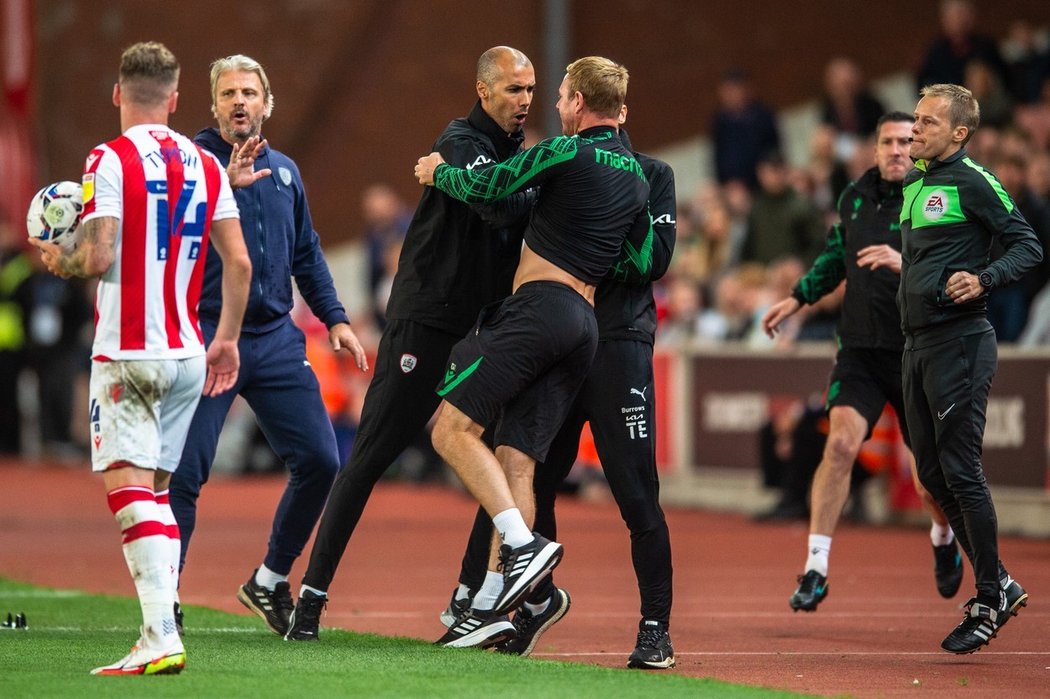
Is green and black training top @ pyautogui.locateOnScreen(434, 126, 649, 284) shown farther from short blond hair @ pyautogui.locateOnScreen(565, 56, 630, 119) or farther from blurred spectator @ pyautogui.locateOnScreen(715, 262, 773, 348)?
blurred spectator @ pyautogui.locateOnScreen(715, 262, 773, 348)

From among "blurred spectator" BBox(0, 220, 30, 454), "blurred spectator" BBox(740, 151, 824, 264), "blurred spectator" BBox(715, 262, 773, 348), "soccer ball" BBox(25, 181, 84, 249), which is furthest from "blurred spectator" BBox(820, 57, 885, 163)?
"soccer ball" BBox(25, 181, 84, 249)

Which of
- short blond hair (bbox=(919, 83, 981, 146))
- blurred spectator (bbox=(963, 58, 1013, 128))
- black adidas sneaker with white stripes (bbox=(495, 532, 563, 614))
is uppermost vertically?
blurred spectator (bbox=(963, 58, 1013, 128))

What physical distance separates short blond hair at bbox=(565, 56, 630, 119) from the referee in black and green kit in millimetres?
1432

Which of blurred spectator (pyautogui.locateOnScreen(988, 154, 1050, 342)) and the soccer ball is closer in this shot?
the soccer ball

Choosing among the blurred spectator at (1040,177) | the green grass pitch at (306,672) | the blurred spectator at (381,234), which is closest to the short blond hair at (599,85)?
the green grass pitch at (306,672)

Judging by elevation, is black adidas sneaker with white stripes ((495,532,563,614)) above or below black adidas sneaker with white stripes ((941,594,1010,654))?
above

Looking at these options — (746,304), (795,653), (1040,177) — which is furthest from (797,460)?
(795,653)

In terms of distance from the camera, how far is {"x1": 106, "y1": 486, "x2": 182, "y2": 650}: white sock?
657 centimetres

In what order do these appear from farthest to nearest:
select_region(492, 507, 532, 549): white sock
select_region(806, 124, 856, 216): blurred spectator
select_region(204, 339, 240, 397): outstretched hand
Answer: select_region(806, 124, 856, 216): blurred spectator, select_region(492, 507, 532, 549): white sock, select_region(204, 339, 240, 397): outstretched hand

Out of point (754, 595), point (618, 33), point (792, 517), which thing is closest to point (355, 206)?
point (618, 33)

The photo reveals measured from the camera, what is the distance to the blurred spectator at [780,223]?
1788 cm

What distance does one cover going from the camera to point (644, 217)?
25.1 feet

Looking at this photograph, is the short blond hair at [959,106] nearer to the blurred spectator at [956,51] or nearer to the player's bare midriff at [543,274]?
the player's bare midriff at [543,274]

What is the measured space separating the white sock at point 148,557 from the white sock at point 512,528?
A: 1377 mm
